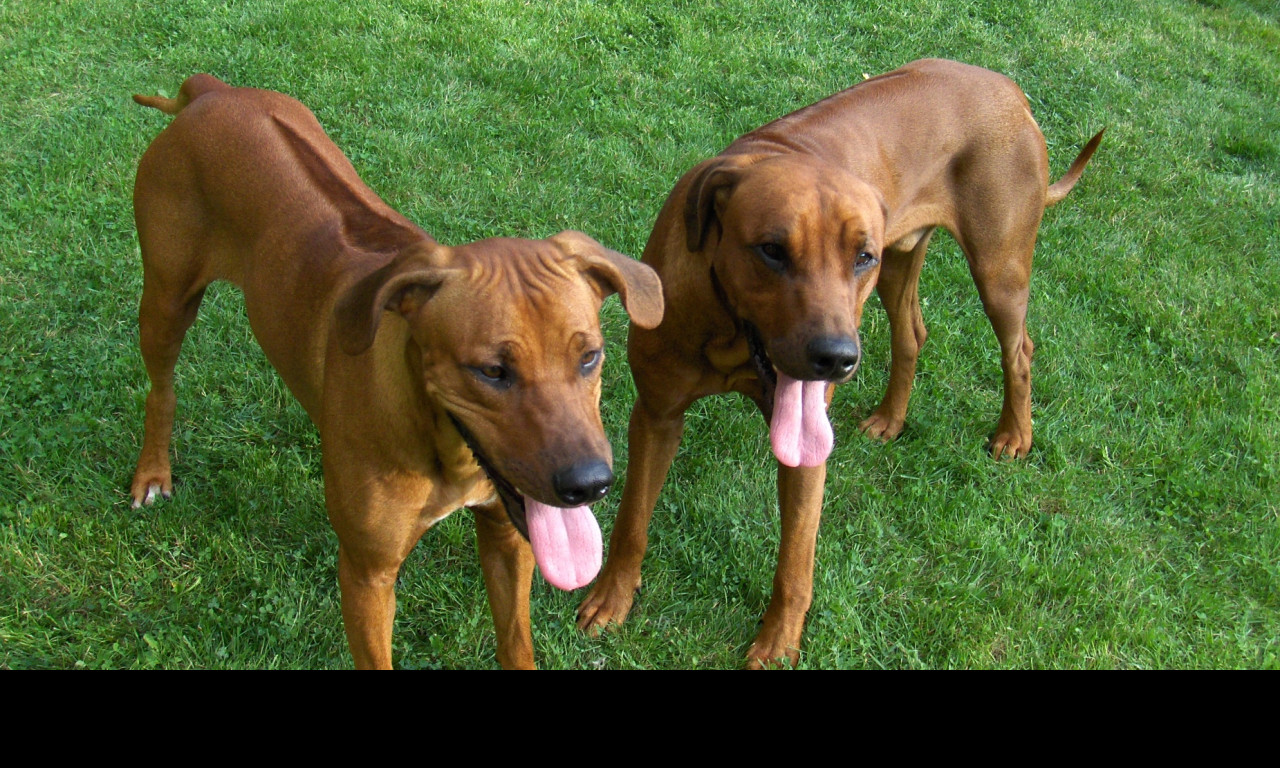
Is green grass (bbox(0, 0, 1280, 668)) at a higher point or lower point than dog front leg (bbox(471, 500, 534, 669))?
lower

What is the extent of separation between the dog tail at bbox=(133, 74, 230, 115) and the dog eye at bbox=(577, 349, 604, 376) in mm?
2364

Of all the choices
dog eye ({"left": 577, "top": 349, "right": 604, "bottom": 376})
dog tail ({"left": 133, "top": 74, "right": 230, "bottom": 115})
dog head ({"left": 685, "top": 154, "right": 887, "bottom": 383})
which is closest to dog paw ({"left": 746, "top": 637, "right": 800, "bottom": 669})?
dog head ({"left": 685, "top": 154, "right": 887, "bottom": 383})

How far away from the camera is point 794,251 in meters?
3.33

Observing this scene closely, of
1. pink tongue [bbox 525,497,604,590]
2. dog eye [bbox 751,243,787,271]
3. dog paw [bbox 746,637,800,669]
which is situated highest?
dog eye [bbox 751,243,787,271]

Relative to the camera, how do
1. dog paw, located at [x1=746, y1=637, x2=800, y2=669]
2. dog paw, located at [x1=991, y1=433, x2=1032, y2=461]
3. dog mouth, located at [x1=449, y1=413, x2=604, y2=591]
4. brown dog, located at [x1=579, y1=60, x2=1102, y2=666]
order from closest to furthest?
dog mouth, located at [x1=449, y1=413, x2=604, y2=591], brown dog, located at [x1=579, y1=60, x2=1102, y2=666], dog paw, located at [x1=746, y1=637, x2=800, y2=669], dog paw, located at [x1=991, y1=433, x2=1032, y2=461]

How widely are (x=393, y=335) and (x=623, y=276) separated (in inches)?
27.3

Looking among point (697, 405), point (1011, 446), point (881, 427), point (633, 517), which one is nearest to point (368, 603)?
point (633, 517)

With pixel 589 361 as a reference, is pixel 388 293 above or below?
above

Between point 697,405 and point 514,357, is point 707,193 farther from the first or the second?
point 697,405

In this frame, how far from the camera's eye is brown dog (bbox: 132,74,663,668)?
2.65 m

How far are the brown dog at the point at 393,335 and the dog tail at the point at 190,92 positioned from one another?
0.28 feet

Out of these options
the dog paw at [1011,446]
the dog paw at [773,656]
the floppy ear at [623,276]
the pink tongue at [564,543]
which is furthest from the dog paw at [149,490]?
the dog paw at [1011,446]

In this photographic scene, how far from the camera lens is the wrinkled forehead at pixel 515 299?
2.64 m

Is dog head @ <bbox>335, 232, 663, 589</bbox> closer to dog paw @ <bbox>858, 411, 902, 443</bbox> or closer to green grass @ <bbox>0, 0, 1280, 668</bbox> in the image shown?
green grass @ <bbox>0, 0, 1280, 668</bbox>
